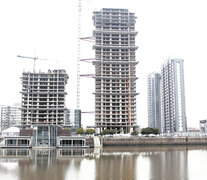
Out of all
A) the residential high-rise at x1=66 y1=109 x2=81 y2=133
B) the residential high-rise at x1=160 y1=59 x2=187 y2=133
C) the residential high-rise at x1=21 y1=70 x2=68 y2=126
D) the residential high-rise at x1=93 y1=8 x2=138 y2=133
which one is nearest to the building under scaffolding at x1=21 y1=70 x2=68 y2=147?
the residential high-rise at x1=21 y1=70 x2=68 y2=126

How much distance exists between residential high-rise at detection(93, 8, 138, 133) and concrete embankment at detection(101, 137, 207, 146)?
23142 millimetres

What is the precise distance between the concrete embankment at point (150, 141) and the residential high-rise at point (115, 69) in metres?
23.1

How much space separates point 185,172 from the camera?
156ft

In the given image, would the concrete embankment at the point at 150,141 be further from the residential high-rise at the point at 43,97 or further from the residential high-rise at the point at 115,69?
the residential high-rise at the point at 43,97

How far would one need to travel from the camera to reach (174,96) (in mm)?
171875

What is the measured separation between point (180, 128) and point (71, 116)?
210ft

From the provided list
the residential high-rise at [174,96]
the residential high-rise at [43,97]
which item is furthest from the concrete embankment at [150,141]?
the residential high-rise at [174,96]

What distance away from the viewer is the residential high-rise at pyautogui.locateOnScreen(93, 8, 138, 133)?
148 m

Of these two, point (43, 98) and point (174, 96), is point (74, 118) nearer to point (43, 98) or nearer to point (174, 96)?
point (43, 98)

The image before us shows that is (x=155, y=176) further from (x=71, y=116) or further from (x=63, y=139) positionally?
(x=71, y=116)

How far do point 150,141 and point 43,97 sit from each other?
58.4 meters

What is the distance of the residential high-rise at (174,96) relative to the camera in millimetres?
169375

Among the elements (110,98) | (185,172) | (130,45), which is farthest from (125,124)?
(185,172)

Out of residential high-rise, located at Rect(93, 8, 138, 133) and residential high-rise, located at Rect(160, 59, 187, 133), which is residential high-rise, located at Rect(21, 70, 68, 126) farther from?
residential high-rise, located at Rect(160, 59, 187, 133)
